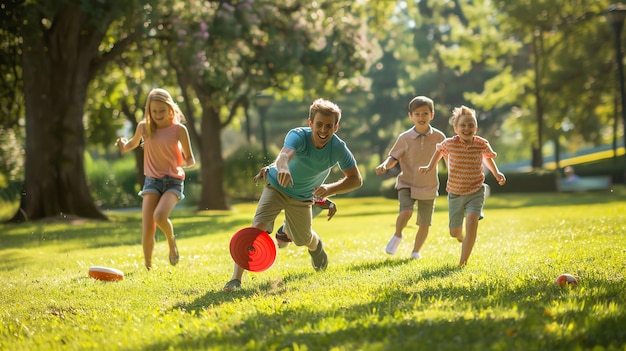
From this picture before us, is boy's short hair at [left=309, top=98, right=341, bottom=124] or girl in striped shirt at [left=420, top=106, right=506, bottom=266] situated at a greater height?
boy's short hair at [left=309, top=98, right=341, bottom=124]

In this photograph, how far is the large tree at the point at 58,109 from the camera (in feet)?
63.4

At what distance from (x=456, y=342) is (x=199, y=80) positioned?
21.1 metres

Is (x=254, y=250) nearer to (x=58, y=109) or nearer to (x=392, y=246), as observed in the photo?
(x=392, y=246)

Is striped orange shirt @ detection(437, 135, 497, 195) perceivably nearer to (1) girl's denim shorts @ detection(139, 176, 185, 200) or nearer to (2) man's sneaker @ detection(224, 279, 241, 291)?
(2) man's sneaker @ detection(224, 279, 241, 291)

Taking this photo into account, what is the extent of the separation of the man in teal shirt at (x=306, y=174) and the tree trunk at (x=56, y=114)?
13.0 m

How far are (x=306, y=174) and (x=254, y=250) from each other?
0.86 m

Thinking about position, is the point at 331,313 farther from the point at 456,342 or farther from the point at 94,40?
the point at 94,40

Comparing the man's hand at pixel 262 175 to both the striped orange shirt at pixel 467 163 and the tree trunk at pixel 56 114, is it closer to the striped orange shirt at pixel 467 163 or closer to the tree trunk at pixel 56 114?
the striped orange shirt at pixel 467 163

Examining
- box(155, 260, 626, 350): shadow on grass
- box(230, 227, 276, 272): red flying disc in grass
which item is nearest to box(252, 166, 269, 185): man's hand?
box(230, 227, 276, 272): red flying disc in grass

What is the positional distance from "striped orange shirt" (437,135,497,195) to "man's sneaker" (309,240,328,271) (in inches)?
58.6

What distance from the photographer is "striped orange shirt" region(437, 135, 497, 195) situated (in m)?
8.29

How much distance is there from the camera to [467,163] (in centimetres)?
833

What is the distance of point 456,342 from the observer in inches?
178

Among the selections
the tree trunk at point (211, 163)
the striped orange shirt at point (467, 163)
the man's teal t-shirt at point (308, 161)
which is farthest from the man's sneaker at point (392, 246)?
the tree trunk at point (211, 163)
